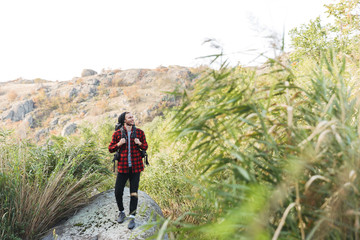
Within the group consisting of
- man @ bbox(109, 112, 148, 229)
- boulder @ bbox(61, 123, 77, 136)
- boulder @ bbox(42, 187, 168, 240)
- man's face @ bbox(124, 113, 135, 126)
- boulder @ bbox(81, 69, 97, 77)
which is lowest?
boulder @ bbox(61, 123, 77, 136)

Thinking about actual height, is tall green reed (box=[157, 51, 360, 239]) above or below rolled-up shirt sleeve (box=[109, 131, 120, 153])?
above

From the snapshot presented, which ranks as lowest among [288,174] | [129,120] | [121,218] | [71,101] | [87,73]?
[71,101]

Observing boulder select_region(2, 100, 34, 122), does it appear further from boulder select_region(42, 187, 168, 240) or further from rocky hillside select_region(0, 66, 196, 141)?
boulder select_region(42, 187, 168, 240)

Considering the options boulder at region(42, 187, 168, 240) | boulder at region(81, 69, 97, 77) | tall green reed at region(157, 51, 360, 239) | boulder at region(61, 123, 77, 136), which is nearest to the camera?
tall green reed at region(157, 51, 360, 239)

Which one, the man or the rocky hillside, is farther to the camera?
the rocky hillside

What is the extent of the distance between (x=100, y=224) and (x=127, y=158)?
3.71 feet

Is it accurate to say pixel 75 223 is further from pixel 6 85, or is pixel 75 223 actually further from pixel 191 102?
pixel 6 85

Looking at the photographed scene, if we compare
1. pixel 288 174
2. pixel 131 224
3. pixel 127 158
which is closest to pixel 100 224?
pixel 131 224

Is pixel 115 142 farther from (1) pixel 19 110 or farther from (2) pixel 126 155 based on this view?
(1) pixel 19 110

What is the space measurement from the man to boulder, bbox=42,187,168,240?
0.13 meters

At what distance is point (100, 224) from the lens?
346cm

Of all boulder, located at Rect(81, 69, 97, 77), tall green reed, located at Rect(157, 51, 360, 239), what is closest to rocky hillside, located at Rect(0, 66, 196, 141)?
boulder, located at Rect(81, 69, 97, 77)

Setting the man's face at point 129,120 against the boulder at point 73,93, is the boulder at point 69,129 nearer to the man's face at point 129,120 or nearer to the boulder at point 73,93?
the boulder at point 73,93

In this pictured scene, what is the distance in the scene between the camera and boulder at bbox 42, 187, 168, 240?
10.6 feet
